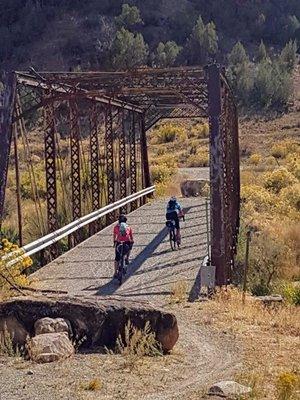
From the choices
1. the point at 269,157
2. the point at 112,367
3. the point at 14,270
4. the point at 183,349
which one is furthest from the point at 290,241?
the point at 269,157

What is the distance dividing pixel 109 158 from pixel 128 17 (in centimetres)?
7049

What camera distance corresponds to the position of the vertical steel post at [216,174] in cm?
1466

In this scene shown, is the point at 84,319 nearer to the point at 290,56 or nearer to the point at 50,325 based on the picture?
the point at 50,325

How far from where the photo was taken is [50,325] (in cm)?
987

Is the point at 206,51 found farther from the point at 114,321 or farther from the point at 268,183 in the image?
the point at 114,321

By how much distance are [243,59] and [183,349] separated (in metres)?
76.2

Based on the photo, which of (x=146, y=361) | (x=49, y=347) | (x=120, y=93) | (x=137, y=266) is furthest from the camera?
(x=120, y=93)

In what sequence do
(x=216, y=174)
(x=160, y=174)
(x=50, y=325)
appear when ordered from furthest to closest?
1. (x=160, y=174)
2. (x=216, y=174)
3. (x=50, y=325)

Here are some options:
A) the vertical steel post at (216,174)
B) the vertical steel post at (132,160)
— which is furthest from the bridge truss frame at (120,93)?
the vertical steel post at (132,160)

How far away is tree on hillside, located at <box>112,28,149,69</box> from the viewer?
81.1m

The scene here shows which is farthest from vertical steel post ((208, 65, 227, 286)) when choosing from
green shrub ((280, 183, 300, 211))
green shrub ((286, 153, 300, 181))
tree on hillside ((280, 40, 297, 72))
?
tree on hillside ((280, 40, 297, 72))

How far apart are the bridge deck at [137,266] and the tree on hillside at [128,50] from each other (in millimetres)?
57789

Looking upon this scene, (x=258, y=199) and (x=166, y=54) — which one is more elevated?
(x=166, y=54)

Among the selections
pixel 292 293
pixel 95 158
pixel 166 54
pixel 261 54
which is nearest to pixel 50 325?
pixel 292 293
